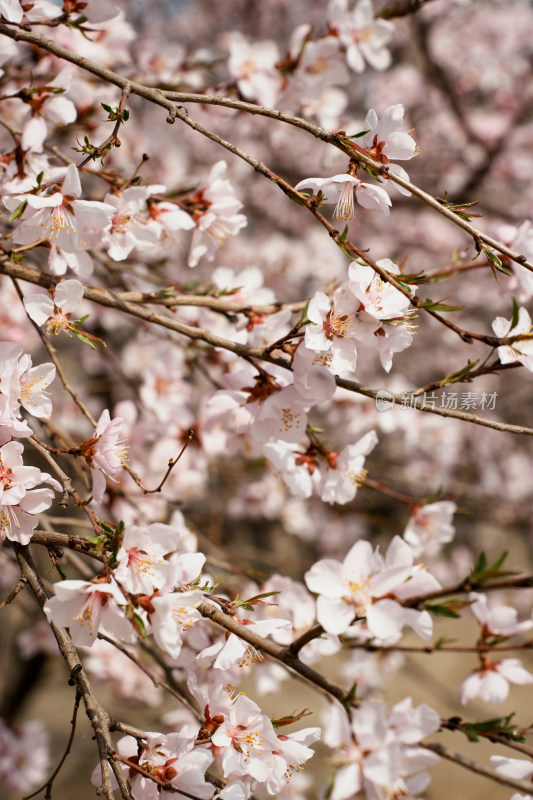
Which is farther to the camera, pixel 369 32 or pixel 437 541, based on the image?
pixel 369 32

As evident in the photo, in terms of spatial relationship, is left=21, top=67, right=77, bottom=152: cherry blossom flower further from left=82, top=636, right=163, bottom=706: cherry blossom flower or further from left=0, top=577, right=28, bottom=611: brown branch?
left=82, top=636, right=163, bottom=706: cherry blossom flower

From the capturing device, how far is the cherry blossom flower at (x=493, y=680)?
160 cm

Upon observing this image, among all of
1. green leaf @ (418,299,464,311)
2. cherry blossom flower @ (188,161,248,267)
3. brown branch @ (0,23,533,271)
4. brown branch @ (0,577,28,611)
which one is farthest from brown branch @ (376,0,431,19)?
brown branch @ (0,577,28,611)

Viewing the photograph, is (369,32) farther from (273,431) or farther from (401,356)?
(401,356)

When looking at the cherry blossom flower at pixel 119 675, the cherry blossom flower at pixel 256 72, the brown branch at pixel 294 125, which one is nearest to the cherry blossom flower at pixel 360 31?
the cherry blossom flower at pixel 256 72

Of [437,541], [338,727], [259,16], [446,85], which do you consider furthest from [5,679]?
[259,16]

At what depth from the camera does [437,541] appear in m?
1.96

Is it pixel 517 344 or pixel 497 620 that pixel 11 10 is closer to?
pixel 517 344

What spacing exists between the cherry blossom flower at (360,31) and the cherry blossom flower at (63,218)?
1497mm

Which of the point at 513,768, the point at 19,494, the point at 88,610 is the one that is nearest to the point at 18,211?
the point at 19,494

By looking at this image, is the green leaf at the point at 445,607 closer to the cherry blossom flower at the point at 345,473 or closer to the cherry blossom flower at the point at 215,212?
the cherry blossom flower at the point at 345,473

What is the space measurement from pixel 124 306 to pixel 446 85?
11.8 ft

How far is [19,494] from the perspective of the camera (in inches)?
45.5

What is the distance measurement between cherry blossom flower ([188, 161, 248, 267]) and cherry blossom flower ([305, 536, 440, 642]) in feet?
3.04
